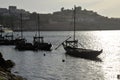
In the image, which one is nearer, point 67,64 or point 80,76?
point 80,76

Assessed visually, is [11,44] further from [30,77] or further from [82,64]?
[30,77]

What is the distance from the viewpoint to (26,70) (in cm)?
6525

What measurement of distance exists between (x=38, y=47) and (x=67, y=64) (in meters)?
35.0

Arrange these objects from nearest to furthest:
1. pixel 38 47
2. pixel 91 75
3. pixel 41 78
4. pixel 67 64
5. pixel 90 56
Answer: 1. pixel 41 78
2. pixel 91 75
3. pixel 67 64
4. pixel 90 56
5. pixel 38 47

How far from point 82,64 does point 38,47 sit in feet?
117

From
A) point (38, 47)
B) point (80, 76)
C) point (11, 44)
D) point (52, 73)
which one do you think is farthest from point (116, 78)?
point (11, 44)

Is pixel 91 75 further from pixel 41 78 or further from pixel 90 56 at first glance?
pixel 90 56

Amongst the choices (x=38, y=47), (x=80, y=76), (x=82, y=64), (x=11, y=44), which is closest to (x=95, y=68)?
(x=82, y=64)

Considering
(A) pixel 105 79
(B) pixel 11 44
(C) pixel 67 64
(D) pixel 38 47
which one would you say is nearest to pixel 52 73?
(A) pixel 105 79

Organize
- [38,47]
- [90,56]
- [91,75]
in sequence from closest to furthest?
1. [91,75]
2. [90,56]
3. [38,47]

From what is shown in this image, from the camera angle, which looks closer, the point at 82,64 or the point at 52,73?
the point at 52,73

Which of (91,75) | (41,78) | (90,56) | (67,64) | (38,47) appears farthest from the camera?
(38,47)

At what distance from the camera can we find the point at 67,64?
7706cm

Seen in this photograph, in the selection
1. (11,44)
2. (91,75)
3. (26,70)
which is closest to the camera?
(91,75)
